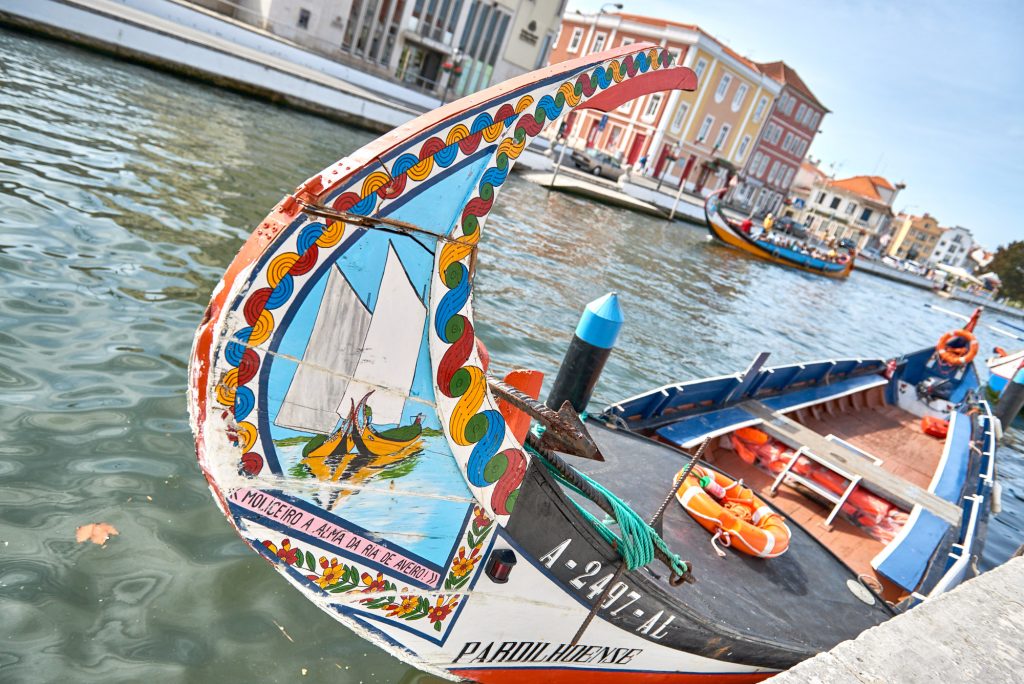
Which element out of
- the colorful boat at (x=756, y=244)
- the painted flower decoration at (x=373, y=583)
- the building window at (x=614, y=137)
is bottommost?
the painted flower decoration at (x=373, y=583)

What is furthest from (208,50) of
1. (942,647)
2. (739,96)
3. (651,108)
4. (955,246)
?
(955,246)

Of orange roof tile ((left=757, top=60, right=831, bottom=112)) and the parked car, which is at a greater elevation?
orange roof tile ((left=757, top=60, right=831, bottom=112))

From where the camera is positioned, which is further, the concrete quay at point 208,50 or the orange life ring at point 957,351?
the concrete quay at point 208,50

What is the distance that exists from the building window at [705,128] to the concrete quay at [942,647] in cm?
4133

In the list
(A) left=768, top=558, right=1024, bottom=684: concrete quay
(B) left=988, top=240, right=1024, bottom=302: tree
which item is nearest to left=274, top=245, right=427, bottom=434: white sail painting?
(A) left=768, top=558, right=1024, bottom=684: concrete quay

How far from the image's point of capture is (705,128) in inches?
1603

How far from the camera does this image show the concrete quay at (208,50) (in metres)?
15.8

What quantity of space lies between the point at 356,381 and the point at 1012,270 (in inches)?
3065

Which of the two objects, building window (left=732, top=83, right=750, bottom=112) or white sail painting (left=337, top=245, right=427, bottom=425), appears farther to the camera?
building window (left=732, top=83, right=750, bottom=112)

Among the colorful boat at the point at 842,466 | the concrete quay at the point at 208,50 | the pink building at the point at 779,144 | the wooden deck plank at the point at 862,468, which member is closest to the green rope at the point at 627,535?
the colorful boat at the point at 842,466

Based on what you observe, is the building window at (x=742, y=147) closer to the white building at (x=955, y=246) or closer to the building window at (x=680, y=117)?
the building window at (x=680, y=117)

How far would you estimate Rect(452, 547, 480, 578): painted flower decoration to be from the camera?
2.39 metres

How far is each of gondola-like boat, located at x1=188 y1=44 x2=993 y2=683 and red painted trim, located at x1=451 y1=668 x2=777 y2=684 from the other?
0.06 feet

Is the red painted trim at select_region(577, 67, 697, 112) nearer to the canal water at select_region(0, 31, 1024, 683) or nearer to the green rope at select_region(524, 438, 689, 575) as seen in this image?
the green rope at select_region(524, 438, 689, 575)
